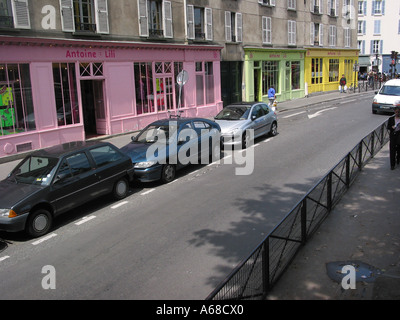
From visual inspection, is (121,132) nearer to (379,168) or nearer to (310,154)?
(310,154)

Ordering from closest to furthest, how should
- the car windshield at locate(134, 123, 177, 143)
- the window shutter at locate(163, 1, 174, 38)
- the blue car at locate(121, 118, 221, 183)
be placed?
the blue car at locate(121, 118, 221, 183) < the car windshield at locate(134, 123, 177, 143) < the window shutter at locate(163, 1, 174, 38)

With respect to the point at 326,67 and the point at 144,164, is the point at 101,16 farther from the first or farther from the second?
the point at 326,67

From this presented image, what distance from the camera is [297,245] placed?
643 cm

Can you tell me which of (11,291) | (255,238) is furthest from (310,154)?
(11,291)

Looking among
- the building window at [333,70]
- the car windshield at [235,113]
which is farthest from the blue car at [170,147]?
the building window at [333,70]

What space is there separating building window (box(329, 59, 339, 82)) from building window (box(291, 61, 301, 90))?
7390 millimetres

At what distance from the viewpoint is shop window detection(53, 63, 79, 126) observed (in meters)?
15.6

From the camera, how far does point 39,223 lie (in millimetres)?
7645

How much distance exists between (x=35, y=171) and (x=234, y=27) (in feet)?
68.8

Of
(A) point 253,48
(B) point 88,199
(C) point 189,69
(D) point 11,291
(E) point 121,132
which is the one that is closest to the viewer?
(D) point 11,291

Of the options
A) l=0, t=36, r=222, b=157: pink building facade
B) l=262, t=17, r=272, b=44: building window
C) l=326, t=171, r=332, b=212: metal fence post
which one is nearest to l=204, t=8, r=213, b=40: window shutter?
l=0, t=36, r=222, b=157: pink building facade

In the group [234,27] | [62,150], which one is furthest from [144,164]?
[234,27]

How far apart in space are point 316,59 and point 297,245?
34098 mm

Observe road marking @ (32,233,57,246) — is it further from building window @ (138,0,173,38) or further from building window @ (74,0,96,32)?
building window @ (138,0,173,38)
